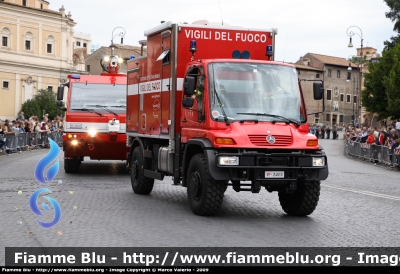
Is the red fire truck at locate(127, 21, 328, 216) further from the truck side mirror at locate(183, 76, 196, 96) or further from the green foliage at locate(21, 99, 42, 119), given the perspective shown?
the green foliage at locate(21, 99, 42, 119)

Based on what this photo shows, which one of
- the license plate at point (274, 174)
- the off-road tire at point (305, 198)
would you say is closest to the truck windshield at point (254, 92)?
the license plate at point (274, 174)

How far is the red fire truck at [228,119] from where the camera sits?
423 inches

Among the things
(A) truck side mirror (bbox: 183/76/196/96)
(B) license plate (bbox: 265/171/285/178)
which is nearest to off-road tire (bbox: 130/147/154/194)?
(A) truck side mirror (bbox: 183/76/196/96)

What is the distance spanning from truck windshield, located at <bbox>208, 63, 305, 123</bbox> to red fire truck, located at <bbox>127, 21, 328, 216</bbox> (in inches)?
0.6

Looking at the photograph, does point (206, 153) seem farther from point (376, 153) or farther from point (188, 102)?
point (376, 153)

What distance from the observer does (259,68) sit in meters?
11.7

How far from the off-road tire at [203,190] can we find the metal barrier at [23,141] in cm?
1981

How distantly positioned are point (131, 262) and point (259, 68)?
5.29 m

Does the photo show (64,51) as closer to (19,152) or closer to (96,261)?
(19,152)

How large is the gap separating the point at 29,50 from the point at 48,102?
794cm

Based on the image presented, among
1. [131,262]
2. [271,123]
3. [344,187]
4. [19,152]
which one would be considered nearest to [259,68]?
[271,123]

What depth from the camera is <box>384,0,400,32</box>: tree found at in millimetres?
63469

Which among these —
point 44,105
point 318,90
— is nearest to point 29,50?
point 44,105

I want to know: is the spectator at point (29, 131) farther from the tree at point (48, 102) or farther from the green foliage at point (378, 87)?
the tree at point (48, 102)
